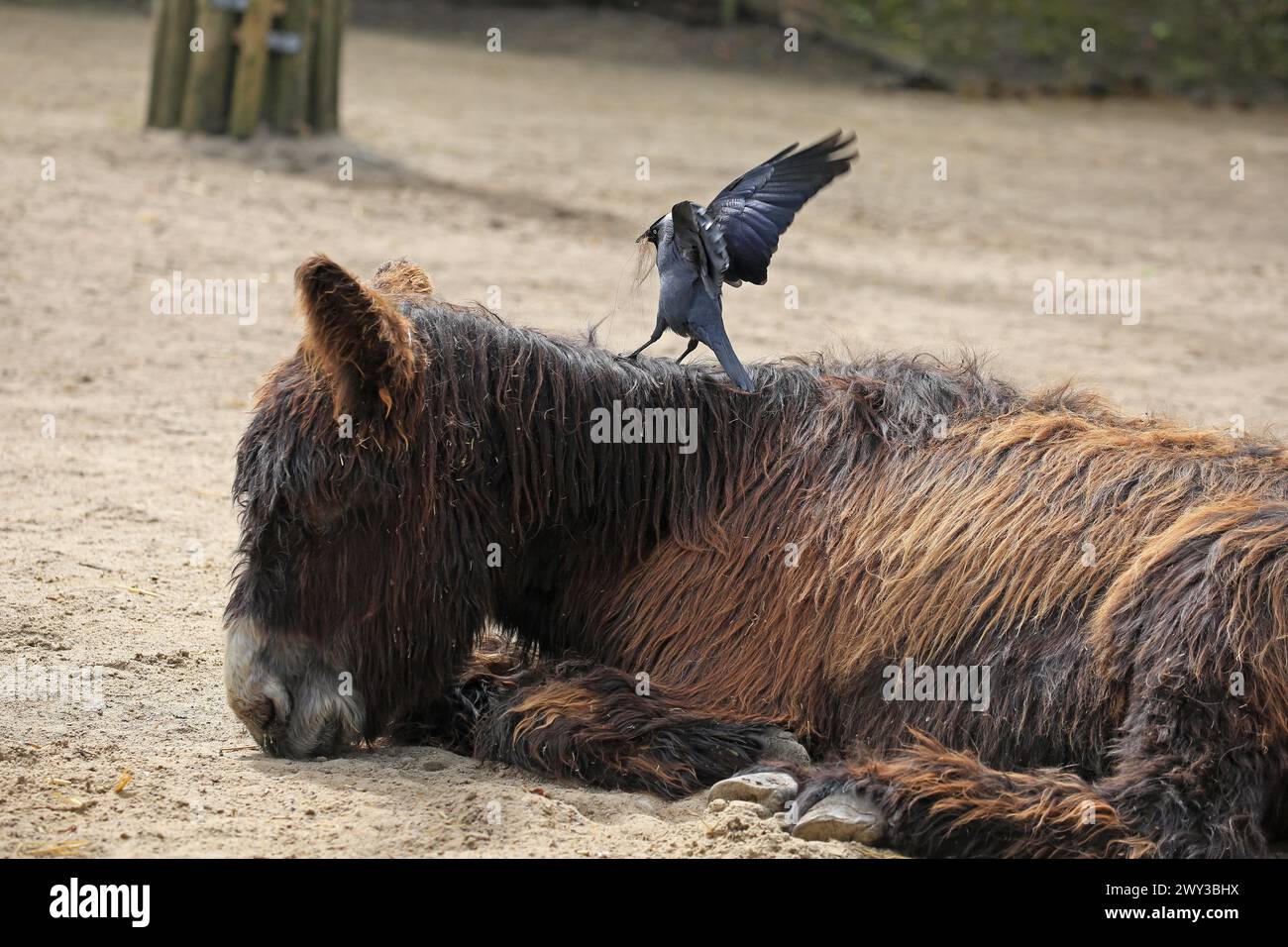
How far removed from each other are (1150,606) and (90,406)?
519 centimetres

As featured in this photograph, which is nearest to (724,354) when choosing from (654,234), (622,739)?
(654,234)

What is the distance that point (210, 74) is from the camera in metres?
12.3

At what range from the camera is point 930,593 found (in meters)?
3.87

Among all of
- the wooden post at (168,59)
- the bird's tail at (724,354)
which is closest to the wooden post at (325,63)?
the wooden post at (168,59)

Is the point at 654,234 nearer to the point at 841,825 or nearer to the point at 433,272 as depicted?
the point at 841,825

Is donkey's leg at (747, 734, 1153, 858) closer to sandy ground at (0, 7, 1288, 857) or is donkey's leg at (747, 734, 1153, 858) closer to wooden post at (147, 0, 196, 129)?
sandy ground at (0, 7, 1288, 857)

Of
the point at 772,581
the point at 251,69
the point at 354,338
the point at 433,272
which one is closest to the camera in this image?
the point at 354,338

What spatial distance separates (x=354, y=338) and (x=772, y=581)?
1.24 m

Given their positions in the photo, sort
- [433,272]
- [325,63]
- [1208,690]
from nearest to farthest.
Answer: [1208,690]
[433,272]
[325,63]

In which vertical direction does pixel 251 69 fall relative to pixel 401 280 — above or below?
above

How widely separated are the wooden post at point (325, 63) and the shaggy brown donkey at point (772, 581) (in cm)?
899

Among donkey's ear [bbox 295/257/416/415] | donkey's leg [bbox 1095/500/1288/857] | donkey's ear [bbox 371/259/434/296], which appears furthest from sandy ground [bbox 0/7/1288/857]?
donkey's ear [bbox 295/257/416/415]

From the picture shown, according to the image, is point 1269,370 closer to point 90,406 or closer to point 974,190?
point 974,190

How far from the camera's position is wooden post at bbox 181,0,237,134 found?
476 inches
